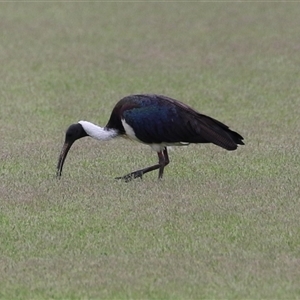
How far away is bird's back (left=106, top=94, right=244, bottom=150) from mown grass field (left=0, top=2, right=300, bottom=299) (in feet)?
1.60

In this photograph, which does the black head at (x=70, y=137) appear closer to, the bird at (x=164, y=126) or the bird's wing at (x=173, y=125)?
the bird at (x=164, y=126)

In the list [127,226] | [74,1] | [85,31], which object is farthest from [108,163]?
[74,1]

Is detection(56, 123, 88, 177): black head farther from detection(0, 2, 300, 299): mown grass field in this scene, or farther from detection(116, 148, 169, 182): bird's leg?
detection(116, 148, 169, 182): bird's leg

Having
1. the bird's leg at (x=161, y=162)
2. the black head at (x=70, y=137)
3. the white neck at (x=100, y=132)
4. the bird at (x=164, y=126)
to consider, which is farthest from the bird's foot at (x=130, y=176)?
the black head at (x=70, y=137)

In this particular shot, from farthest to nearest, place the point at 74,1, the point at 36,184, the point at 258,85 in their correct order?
the point at 74,1
the point at 258,85
the point at 36,184

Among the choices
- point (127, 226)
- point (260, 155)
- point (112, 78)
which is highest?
point (127, 226)

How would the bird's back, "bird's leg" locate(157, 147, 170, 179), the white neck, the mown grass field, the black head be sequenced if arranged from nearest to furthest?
the mown grass field
the bird's back
"bird's leg" locate(157, 147, 170, 179)
the white neck
the black head

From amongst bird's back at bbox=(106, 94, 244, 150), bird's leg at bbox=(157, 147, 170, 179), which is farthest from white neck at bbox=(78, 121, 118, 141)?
bird's leg at bbox=(157, 147, 170, 179)

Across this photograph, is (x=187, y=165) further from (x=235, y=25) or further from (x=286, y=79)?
(x=235, y=25)

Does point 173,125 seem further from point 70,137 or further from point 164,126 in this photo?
point 70,137

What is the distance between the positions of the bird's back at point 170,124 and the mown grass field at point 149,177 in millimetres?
487

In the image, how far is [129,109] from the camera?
12.4 meters

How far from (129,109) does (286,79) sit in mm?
9238

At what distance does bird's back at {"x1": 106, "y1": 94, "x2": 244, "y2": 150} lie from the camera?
12203 millimetres
